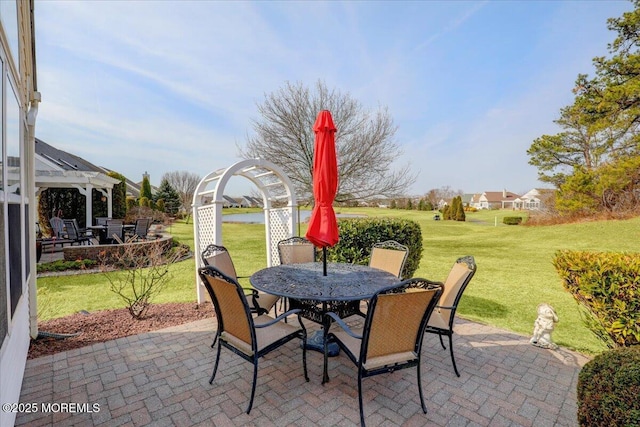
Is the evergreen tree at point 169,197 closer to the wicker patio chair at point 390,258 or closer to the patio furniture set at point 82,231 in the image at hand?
the patio furniture set at point 82,231

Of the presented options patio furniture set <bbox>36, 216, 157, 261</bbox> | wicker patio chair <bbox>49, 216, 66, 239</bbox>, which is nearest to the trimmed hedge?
patio furniture set <bbox>36, 216, 157, 261</bbox>

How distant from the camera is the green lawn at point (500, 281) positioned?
512 cm

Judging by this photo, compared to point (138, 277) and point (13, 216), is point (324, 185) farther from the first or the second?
point (138, 277)

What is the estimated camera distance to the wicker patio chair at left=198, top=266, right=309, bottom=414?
249 centimetres

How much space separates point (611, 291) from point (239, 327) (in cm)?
375

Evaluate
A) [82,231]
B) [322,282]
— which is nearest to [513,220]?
[322,282]

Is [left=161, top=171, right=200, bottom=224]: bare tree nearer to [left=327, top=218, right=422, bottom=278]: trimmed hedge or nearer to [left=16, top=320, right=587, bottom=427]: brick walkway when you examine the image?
[left=327, top=218, right=422, bottom=278]: trimmed hedge

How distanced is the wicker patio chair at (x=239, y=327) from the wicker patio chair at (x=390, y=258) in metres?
2.03

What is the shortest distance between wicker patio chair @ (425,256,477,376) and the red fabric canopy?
1.42 m

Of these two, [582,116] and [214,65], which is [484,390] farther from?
[582,116]

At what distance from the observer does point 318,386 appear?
2838 millimetres

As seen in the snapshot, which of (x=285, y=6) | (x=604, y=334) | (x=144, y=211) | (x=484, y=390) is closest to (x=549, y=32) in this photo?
(x=285, y=6)

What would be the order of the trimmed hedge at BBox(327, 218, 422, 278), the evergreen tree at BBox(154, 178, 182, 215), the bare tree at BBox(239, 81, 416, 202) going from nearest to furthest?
1. the trimmed hedge at BBox(327, 218, 422, 278)
2. the bare tree at BBox(239, 81, 416, 202)
3. the evergreen tree at BBox(154, 178, 182, 215)

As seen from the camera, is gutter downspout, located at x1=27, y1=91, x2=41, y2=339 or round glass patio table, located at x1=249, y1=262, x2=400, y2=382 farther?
gutter downspout, located at x1=27, y1=91, x2=41, y2=339
